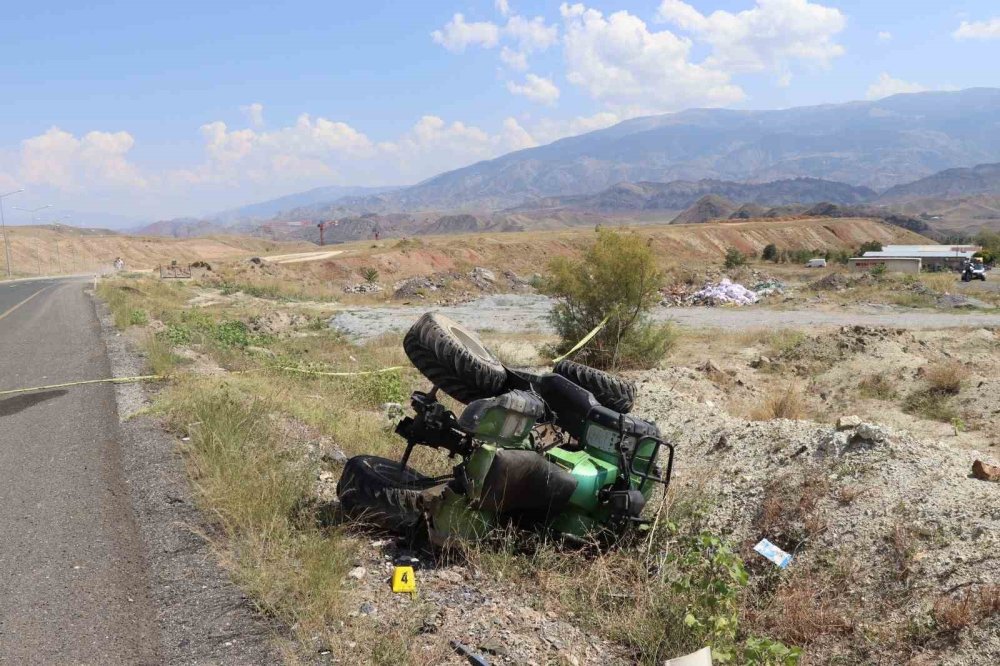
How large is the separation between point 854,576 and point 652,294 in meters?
9.97

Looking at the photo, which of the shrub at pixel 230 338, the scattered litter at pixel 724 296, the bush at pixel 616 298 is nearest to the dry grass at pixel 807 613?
the bush at pixel 616 298

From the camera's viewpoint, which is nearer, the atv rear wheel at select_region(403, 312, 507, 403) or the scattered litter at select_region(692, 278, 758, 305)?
the atv rear wheel at select_region(403, 312, 507, 403)

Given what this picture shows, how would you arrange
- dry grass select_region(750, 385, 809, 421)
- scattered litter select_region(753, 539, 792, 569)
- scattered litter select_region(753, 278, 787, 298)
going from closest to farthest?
scattered litter select_region(753, 539, 792, 569) < dry grass select_region(750, 385, 809, 421) < scattered litter select_region(753, 278, 787, 298)

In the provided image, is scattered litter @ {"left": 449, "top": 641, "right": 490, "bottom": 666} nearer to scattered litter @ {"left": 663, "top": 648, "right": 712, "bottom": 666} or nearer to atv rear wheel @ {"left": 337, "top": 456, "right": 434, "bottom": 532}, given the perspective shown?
scattered litter @ {"left": 663, "top": 648, "right": 712, "bottom": 666}

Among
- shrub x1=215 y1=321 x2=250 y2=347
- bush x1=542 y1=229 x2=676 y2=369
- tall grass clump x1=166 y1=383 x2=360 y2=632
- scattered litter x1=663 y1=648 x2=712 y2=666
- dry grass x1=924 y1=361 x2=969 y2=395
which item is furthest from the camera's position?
shrub x1=215 y1=321 x2=250 y2=347

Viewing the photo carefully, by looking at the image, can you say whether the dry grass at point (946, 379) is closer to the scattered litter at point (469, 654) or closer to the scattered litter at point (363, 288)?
the scattered litter at point (469, 654)

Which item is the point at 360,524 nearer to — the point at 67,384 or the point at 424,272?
the point at 67,384

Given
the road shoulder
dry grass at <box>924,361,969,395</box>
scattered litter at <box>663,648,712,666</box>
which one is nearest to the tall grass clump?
the road shoulder

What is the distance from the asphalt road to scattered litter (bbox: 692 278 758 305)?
2666 cm

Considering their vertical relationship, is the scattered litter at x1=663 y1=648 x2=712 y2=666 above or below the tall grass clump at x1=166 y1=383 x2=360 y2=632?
below

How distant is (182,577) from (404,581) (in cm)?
124

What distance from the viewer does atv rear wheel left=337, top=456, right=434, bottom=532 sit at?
195 inches

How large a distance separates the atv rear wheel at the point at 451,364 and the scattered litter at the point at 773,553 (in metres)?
2.17

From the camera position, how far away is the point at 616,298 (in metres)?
14.2
